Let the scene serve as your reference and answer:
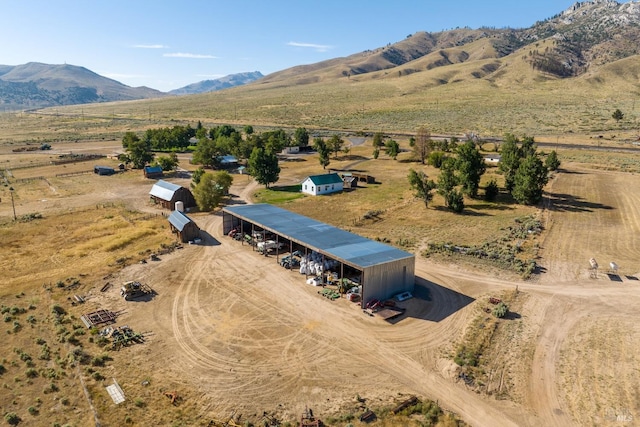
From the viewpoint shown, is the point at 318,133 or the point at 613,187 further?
the point at 318,133

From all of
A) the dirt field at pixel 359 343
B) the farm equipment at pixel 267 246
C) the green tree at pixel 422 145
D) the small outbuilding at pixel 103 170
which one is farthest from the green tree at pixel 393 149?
the small outbuilding at pixel 103 170

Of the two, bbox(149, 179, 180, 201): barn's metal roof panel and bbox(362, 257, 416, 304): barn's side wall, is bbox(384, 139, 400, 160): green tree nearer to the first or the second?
bbox(149, 179, 180, 201): barn's metal roof panel

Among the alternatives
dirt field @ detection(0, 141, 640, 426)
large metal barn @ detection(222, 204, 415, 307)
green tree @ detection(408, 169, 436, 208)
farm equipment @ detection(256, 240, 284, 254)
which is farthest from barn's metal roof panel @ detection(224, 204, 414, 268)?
green tree @ detection(408, 169, 436, 208)

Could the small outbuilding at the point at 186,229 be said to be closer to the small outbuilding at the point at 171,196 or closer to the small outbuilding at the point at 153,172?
the small outbuilding at the point at 171,196

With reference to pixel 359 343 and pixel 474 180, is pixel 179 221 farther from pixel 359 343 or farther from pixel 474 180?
pixel 474 180

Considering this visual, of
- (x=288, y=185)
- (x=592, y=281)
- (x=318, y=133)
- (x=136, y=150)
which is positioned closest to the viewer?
(x=592, y=281)

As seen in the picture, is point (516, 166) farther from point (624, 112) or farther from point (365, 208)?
point (624, 112)

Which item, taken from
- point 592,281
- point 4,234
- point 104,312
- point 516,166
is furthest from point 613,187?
point 4,234

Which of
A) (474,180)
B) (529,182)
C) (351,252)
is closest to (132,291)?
(351,252)
